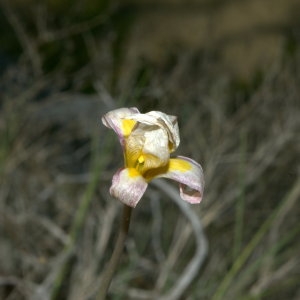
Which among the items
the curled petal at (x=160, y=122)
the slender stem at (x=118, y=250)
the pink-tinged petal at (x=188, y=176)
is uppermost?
the curled petal at (x=160, y=122)

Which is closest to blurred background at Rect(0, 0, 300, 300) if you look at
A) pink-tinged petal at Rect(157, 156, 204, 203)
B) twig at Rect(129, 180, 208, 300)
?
twig at Rect(129, 180, 208, 300)

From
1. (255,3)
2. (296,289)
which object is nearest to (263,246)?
(296,289)

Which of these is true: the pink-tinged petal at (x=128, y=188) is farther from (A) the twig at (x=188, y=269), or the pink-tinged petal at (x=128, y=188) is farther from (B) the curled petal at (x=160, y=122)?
(A) the twig at (x=188, y=269)

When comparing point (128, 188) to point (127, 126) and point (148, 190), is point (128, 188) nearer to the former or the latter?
point (127, 126)

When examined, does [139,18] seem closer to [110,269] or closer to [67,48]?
[67,48]

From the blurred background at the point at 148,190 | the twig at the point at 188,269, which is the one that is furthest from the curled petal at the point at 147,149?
the twig at the point at 188,269
